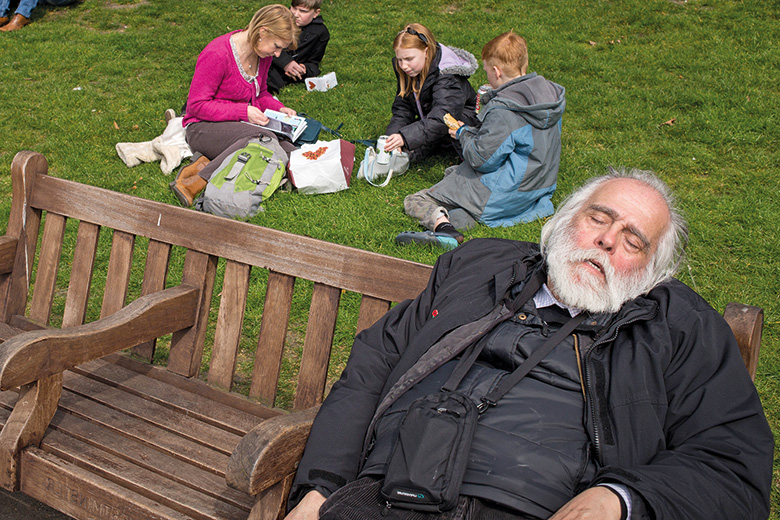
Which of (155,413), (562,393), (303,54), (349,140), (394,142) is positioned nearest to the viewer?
(562,393)

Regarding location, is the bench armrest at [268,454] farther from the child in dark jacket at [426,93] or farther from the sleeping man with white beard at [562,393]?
the child in dark jacket at [426,93]

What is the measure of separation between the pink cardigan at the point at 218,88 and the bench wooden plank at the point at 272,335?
12.0 ft

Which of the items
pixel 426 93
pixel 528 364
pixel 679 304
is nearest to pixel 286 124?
pixel 426 93

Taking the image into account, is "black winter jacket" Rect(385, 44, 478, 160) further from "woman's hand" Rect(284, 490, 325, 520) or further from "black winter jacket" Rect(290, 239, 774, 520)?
"woman's hand" Rect(284, 490, 325, 520)

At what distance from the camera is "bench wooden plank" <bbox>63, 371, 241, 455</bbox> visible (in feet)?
9.64

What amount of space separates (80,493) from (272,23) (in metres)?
4.64

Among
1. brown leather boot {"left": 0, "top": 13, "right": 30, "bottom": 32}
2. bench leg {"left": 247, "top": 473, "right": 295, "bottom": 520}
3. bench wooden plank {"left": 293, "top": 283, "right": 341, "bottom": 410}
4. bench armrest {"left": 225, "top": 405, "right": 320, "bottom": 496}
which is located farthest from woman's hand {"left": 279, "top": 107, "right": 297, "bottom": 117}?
brown leather boot {"left": 0, "top": 13, "right": 30, "bottom": 32}

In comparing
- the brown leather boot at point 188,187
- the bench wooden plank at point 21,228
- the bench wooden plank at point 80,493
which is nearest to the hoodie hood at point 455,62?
the brown leather boot at point 188,187

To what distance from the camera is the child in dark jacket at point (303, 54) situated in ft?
28.2

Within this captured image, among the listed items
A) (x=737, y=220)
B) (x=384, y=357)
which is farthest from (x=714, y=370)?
A: (x=737, y=220)

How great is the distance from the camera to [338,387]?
261cm

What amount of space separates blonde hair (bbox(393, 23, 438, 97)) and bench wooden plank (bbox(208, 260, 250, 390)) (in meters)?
3.79

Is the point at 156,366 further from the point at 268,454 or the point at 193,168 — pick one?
the point at 193,168

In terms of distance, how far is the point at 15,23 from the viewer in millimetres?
11078
